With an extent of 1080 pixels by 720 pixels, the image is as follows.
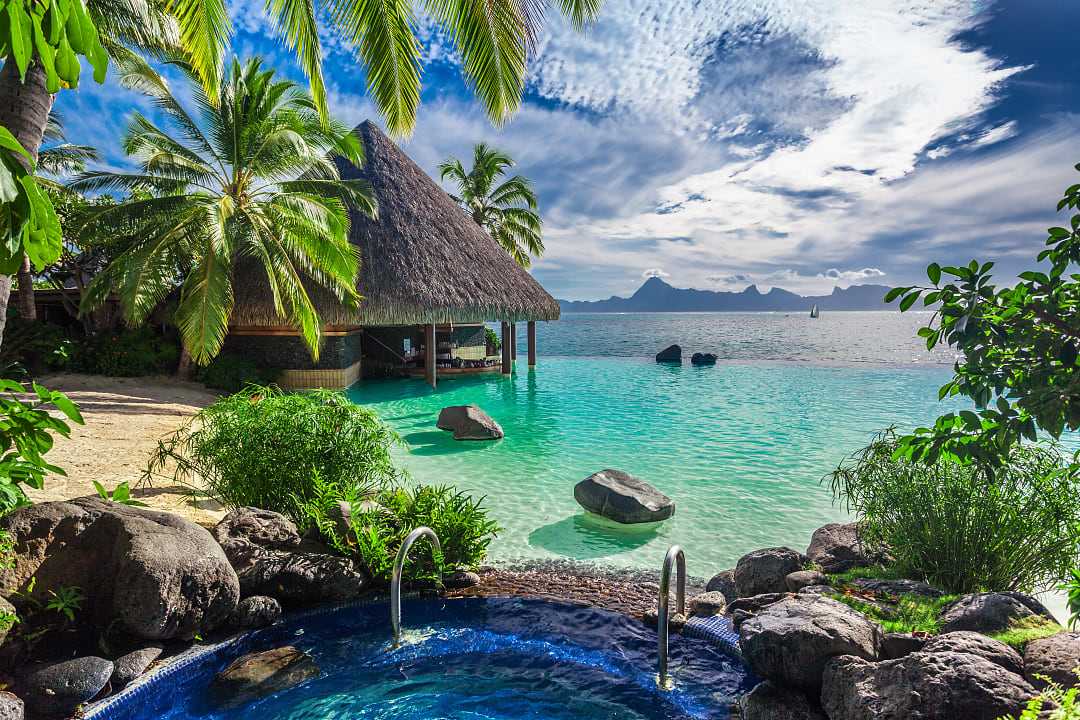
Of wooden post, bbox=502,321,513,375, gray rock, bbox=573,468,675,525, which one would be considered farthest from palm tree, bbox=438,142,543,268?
gray rock, bbox=573,468,675,525

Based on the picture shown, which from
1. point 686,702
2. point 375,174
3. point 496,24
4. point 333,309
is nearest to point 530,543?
point 686,702

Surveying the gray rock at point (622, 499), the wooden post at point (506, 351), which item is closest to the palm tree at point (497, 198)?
the wooden post at point (506, 351)

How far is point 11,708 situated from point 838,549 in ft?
18.7

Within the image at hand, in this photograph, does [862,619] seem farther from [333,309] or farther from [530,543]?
[333,309]

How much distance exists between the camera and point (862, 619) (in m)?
3.04

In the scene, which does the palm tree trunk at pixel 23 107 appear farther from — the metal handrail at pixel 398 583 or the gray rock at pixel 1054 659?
the gray rock at pixel 1054 659

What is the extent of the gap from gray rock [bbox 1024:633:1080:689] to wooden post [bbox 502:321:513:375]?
19079mm

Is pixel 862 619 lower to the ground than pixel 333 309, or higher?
lower

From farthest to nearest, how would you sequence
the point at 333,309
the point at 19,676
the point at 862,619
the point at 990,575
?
the point at 333,309 → the point at 990,575 → the point at 862,619 → the point at 19,676

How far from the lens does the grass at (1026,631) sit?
273 cm

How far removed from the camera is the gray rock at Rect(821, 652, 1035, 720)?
226 centimetres

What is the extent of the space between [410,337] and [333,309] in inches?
295

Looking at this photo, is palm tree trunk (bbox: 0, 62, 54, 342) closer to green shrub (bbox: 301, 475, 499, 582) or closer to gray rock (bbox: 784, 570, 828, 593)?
green shrub (bbox: 301, 475, 499, 582)

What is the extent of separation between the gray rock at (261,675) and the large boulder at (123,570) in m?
0.39
